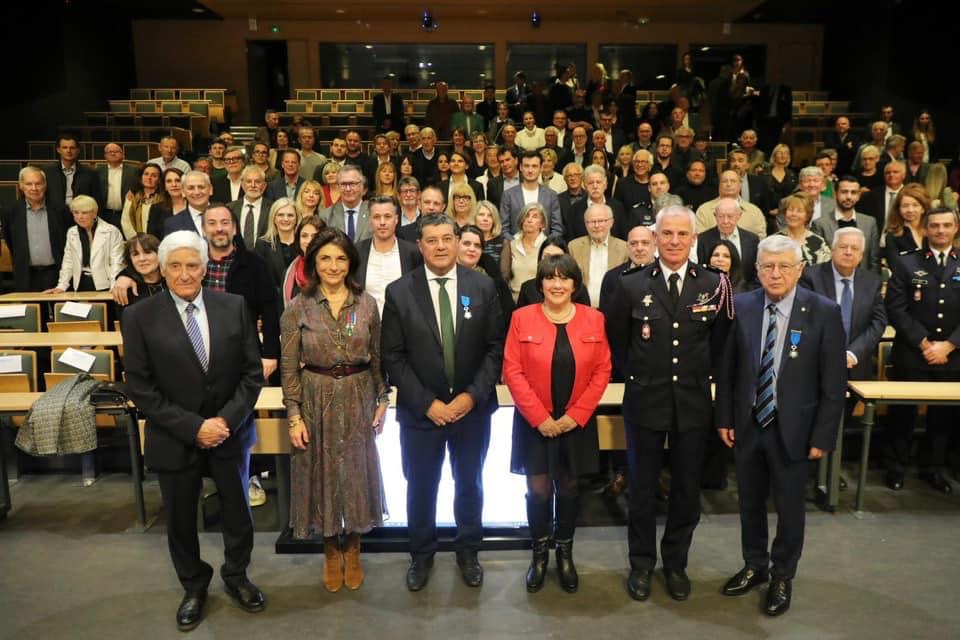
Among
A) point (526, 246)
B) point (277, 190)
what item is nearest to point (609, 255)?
point (526, 246)

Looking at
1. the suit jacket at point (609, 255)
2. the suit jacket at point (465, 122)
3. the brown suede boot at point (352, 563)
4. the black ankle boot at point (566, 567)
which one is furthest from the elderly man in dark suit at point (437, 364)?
the suit jacket at point (465, 122)

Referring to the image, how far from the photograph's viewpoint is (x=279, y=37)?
14805mm

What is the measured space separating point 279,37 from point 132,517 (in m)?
12.9

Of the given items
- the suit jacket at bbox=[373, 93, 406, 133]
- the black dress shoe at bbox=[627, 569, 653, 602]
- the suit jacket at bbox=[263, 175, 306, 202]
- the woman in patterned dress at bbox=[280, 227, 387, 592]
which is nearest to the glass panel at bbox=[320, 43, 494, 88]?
the suit jacket at bbox=[373, 93, 406, 133]

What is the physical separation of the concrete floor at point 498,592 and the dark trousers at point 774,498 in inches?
7.9

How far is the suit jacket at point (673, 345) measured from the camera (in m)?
2.91

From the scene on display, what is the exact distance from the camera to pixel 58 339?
4.69 meters

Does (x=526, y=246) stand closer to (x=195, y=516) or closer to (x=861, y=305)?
(x=861, y=305)

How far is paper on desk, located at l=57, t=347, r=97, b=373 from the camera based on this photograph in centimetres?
428

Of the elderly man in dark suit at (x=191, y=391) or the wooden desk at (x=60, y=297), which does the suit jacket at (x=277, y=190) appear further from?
the elderly man in dark suit at (x=191, y=391)

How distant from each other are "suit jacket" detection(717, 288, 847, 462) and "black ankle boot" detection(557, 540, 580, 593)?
92cm

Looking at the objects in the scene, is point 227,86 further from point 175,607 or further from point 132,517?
point 175,607

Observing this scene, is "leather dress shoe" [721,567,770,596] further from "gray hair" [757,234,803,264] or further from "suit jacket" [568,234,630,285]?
"suit jacket" [568,234,630,285]

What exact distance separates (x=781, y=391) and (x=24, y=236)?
5639 millimetres
